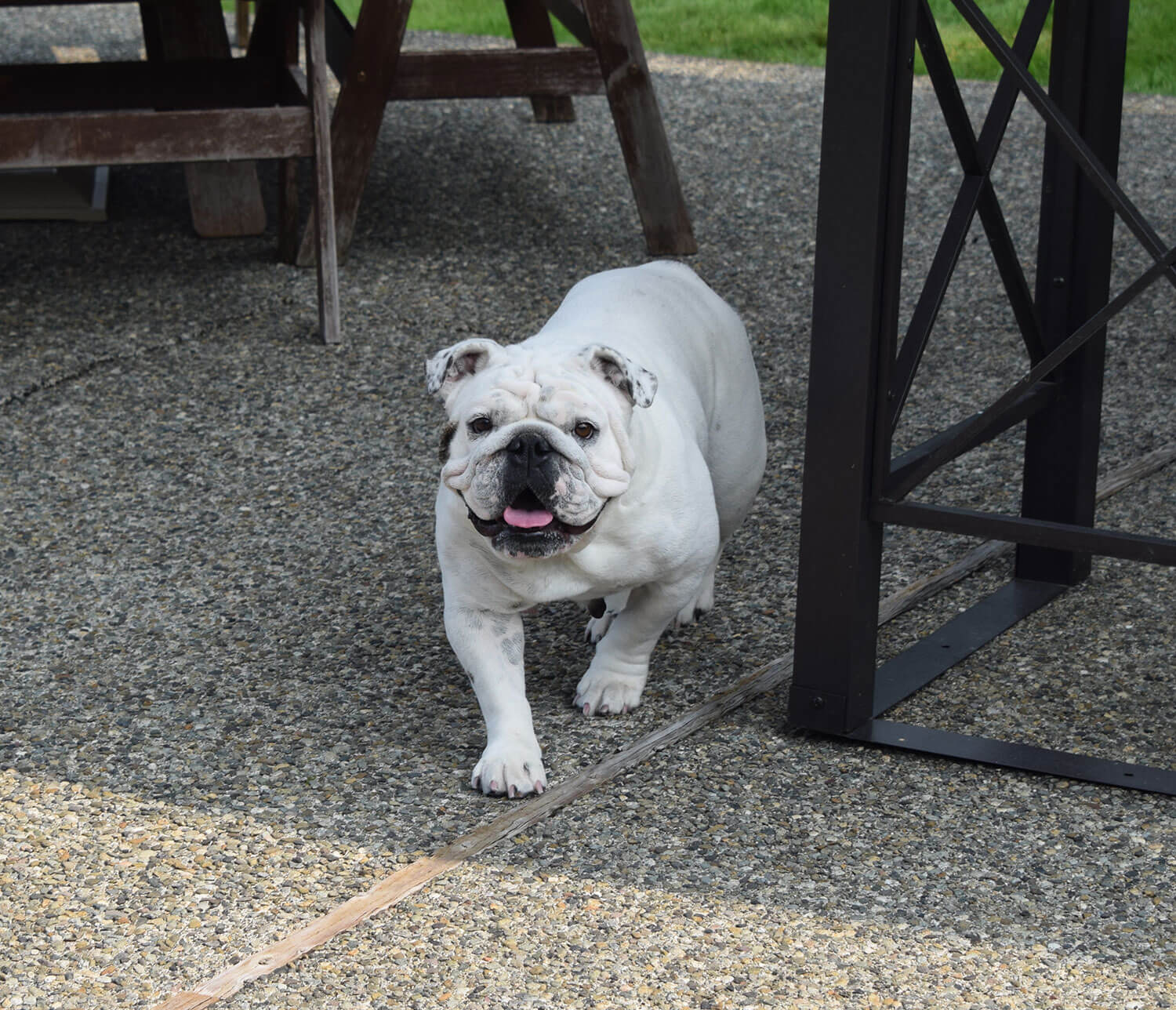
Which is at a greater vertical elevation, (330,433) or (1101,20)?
(1101,20)

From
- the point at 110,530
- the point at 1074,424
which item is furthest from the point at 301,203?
the point at 1074,424

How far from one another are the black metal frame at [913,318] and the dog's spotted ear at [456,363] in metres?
0.69

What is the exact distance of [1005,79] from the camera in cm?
367

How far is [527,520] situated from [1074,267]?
1.66 metres

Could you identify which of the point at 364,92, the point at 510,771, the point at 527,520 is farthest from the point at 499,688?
the point at 364,92

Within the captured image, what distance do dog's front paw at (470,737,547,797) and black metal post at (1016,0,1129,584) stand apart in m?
1.65

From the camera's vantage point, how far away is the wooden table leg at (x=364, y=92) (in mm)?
6789

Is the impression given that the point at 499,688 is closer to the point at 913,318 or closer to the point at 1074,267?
the point at 913,318

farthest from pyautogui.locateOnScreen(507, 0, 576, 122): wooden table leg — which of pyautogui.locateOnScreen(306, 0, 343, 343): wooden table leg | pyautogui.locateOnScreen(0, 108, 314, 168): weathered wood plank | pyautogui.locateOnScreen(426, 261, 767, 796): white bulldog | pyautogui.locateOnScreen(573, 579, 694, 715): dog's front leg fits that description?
pyautogui.locateOnScreen(573, 579, 694, 715): dog's front leg

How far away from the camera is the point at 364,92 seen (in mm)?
6848

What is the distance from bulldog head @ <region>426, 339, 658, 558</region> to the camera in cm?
308

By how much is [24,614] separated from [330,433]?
1.54 meters

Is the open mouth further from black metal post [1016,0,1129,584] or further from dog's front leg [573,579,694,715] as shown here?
black metal post [1016,0,1129,584]

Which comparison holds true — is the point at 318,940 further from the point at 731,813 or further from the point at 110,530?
the point at 110,530
